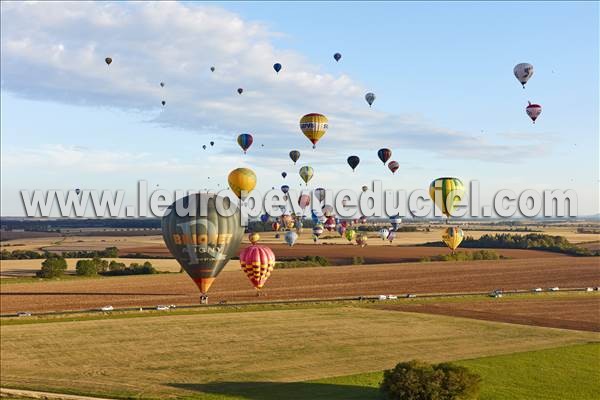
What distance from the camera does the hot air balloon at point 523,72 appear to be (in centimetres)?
7369

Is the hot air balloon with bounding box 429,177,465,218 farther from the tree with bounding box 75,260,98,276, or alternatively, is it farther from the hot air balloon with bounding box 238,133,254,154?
the tree with bounding box 75,260,98,276

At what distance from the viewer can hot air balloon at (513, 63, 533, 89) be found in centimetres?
7369

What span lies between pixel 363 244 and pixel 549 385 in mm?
111419

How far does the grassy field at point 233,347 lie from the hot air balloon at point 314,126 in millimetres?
25500

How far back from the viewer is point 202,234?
4956cm

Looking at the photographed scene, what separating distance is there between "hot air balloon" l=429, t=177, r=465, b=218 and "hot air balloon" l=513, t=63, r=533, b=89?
13.3m

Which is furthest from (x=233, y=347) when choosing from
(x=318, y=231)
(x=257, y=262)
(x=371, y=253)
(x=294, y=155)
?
(x=318, y=231)

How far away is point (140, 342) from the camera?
139 feet

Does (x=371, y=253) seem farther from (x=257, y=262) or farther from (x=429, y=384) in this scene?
(x=429, y=384)

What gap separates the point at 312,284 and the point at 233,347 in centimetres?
3458

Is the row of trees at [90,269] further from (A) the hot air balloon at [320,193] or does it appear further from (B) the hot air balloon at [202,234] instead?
(A) the hot air balloon at [320,193]

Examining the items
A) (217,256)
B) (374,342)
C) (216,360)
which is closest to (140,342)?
(216,360)

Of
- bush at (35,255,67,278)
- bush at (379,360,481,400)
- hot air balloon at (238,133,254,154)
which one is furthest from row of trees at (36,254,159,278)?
bush at (379,360,481,400)

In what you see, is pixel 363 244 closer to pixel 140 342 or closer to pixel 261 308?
pixel 261 308
